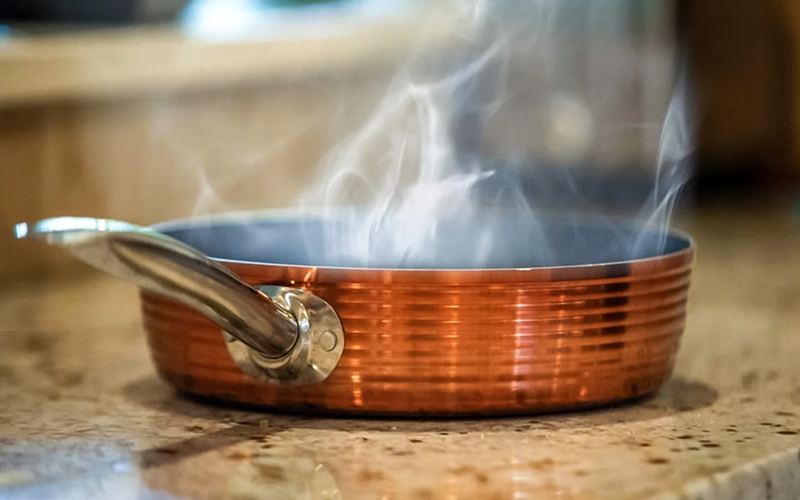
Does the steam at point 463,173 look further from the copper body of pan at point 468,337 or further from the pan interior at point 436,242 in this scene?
the copper body of pan at point 468,337

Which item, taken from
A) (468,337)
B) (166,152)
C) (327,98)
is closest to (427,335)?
(468,337)

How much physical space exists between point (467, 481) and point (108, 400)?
0.25 meters

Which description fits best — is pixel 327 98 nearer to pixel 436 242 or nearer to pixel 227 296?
pixel 436 242

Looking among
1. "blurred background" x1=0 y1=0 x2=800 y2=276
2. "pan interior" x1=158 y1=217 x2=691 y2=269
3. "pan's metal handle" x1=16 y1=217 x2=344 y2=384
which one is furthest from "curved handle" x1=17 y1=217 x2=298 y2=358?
"blurred background" x1=0 y1=0 x2=800 y2=276

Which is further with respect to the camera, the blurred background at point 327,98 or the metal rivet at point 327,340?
the blurred background at point 327,98

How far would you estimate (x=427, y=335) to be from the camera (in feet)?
1.69

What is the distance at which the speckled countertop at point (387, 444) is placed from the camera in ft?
1.49

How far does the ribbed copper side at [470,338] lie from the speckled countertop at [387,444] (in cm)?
2

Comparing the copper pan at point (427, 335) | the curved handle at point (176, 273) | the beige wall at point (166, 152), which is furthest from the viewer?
the beige wall at point (166, 152)

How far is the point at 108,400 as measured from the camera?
2.04 ft

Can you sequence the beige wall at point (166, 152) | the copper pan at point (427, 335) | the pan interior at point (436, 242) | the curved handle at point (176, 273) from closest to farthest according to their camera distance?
the curved handle at point (176, 273) → the copper pan at point (427, 335) → the pan interior at point (436, 242) → the beige wall at point (166, 152)

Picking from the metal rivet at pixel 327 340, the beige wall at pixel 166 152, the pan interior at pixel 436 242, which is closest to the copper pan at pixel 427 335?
the metal rivet at pixel 327 340

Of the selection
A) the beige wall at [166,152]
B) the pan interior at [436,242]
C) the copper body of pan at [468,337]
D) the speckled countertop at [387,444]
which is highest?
the beige wall at [166,152]

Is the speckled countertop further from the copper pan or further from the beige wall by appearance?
the beige wall
